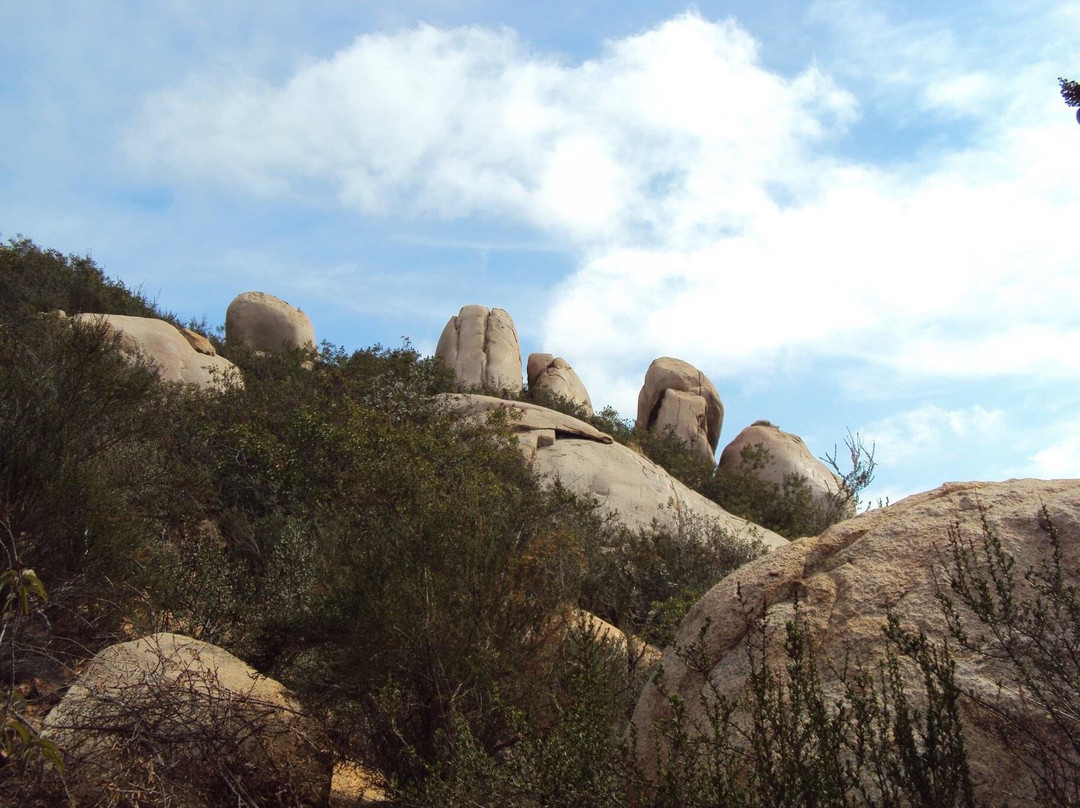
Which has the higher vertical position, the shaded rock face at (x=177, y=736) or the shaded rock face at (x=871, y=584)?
the shaded rock face at (x=871, y=584)

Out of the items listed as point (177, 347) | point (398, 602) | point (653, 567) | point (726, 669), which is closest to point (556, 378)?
point (177, 347)

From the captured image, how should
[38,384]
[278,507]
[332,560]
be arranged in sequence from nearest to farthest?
[332,560], [38,384], [278,507]

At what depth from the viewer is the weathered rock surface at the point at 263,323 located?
31984mm

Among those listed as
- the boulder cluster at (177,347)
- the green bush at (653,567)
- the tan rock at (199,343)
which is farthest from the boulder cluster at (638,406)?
the tan rock at (199,343)

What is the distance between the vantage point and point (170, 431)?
16453mm

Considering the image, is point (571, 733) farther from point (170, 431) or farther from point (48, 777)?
point (170, 431)

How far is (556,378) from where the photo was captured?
114ft

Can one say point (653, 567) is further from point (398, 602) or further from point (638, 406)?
point (638, 406)

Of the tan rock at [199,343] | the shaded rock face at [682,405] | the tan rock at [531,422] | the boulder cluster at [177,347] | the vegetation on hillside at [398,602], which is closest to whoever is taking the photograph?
the vegetation on hillside at [398,602]

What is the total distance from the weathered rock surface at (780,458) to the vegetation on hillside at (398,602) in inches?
554

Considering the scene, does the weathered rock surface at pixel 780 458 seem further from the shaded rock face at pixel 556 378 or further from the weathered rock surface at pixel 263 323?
the weathered rock surface at pixel 263 323

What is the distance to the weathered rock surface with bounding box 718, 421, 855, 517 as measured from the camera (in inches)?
1262

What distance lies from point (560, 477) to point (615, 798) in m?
17.8

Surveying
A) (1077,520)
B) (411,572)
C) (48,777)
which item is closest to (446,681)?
(411,572)
